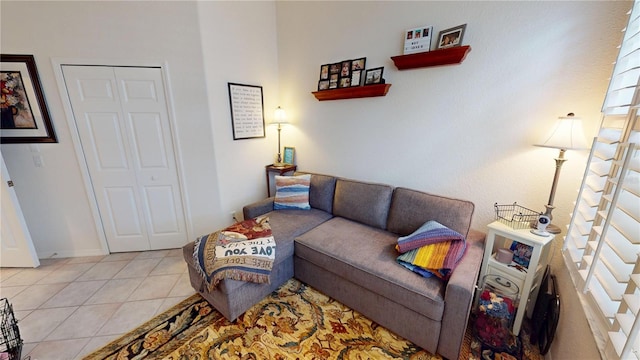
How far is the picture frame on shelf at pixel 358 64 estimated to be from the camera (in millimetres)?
2387

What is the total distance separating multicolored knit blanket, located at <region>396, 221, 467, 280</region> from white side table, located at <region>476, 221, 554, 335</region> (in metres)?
0.25

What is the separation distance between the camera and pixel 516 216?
66.1 inches

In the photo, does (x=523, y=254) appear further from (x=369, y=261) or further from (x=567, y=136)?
(x=369, y=261)

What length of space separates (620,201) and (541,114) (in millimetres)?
962

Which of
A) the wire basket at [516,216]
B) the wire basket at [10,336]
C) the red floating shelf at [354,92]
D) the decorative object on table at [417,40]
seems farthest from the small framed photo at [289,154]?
the wire basket at [10,336]

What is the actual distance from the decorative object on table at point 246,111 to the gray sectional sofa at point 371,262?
98 centimetres

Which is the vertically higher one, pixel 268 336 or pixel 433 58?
pixel 433 58

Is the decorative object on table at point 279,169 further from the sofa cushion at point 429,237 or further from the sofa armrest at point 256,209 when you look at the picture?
the sofa cushion at point 429,237

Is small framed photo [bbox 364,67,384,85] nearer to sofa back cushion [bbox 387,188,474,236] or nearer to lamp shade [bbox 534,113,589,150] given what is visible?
sofa back cushion [bbox 387,188,474,236]

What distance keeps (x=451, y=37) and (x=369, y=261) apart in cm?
187

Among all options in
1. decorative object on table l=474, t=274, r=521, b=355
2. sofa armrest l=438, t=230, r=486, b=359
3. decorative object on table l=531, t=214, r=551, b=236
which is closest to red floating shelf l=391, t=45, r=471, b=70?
decorative object on table l=531, t=214, r=551, b=236

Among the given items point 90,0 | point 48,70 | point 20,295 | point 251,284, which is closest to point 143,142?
point 48,70

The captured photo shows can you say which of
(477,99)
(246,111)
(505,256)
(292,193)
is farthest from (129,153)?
(505,256)

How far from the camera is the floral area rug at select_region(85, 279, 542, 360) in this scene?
151 centimetres
